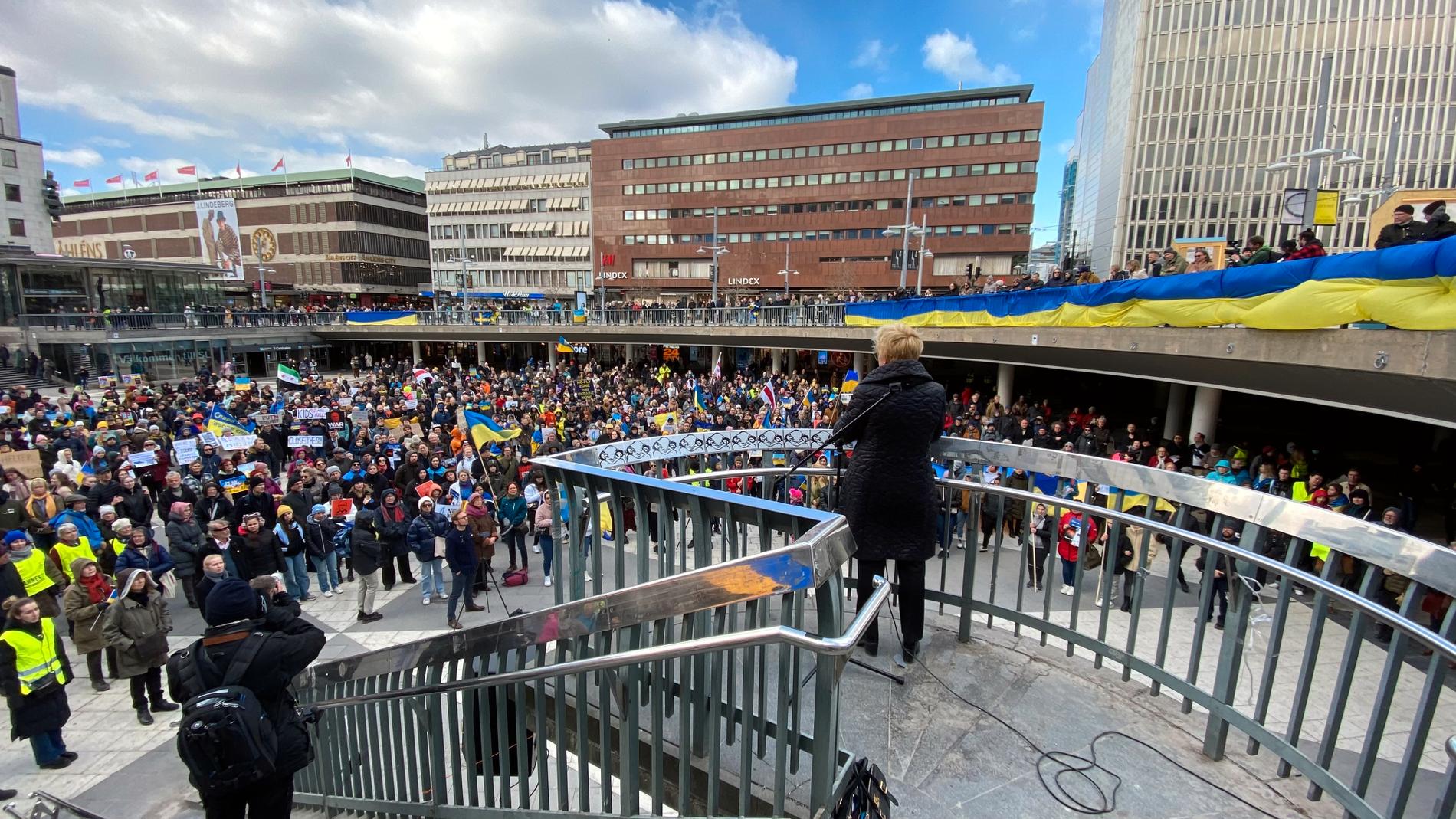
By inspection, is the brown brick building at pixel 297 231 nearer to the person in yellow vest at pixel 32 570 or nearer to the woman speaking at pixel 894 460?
the person in yellow vest at pixel 32 570

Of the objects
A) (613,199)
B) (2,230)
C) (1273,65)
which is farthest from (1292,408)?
(2,230)

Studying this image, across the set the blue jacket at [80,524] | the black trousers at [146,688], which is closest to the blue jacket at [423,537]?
the black trousers at [146,688]

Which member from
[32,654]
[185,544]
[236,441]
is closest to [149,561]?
[185,544]

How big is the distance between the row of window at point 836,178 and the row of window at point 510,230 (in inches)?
293

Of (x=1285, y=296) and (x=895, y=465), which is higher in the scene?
(x=1285, y=296)

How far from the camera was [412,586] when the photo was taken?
10.2 meters

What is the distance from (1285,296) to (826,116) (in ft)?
200

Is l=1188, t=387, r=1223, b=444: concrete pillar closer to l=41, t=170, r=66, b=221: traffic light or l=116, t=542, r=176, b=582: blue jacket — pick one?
l=116, t=542, r=176, b=582: blue jacket

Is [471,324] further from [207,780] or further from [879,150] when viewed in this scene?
[207,780]

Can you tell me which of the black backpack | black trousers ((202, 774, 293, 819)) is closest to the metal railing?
the black backpack

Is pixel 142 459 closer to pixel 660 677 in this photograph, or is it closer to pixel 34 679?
pixel 34 679

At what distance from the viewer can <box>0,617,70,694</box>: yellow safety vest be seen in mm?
5570

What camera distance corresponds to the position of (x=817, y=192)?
6059 centimetres

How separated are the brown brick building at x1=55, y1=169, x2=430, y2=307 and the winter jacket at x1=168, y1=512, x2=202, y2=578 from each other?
6918 cm
